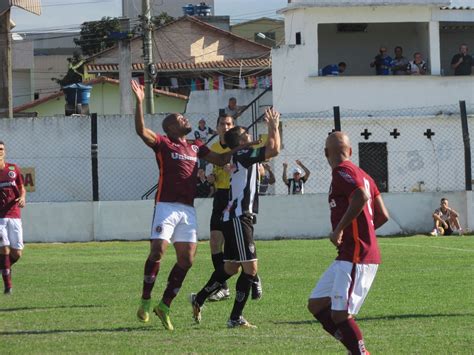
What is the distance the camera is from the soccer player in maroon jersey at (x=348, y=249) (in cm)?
834

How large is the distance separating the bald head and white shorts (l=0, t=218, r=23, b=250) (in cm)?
724

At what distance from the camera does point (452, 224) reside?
87.0ft

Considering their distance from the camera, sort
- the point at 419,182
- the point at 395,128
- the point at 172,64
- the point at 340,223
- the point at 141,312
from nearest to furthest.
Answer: the point at 340,223 < the point at 141,312 < the point at 419,182 < the point at 395,128 < the point at 172,64

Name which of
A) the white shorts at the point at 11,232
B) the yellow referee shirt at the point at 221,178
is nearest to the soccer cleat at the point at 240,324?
the yellow referee shirt at the point at 221,178

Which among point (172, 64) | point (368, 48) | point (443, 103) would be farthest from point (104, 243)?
point (172, 64)

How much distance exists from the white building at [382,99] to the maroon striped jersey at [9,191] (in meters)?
16.0

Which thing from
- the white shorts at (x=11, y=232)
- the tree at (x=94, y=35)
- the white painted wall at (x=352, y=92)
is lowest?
the white shorts at (x=11, y=232)

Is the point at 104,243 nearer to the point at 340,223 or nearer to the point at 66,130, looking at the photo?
the point at 66,130

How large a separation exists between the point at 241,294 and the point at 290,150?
20.7 m

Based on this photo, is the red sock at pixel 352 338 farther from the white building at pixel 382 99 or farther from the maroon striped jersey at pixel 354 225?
the white building at pixel 382 99

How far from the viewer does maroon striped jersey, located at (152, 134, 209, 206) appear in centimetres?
1132

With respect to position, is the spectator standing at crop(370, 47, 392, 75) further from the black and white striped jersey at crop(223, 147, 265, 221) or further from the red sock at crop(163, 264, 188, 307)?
the red sock at crop(163, 264, 188, 307)

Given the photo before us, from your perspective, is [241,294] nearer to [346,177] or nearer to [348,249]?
[348,249]

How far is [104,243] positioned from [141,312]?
576 inches
